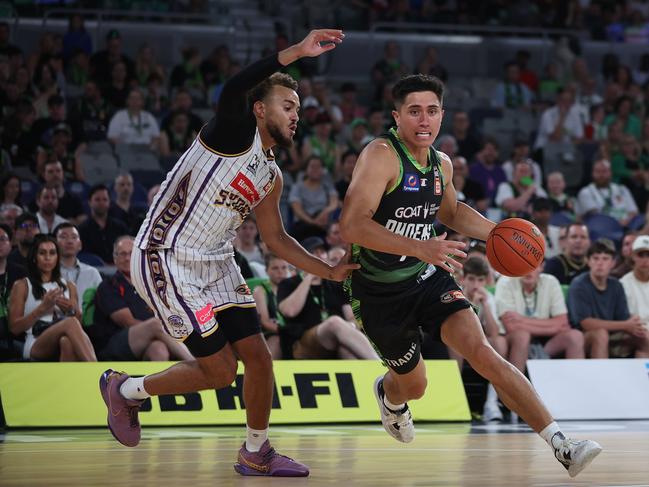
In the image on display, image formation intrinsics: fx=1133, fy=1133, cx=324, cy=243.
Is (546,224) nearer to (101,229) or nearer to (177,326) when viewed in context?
(101,229)

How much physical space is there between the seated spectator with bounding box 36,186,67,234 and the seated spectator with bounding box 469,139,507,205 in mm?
5687

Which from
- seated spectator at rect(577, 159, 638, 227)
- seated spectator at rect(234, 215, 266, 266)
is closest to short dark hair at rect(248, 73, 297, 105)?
seated spectator at rect(234, 215, 266, 266)

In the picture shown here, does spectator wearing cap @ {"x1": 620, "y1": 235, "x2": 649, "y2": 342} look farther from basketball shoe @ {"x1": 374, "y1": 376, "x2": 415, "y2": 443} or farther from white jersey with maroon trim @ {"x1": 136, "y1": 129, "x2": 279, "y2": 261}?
white jersey with maroon trim @ {"x1": 136, "y1": 129, "x2": 279, "y2": 261}

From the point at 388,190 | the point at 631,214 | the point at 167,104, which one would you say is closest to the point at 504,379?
the point at 388,190

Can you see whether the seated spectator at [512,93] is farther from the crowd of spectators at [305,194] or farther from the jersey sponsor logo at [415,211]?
the jersey sponsor logo at [415,211]

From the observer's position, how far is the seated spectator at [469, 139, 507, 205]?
1516 cm

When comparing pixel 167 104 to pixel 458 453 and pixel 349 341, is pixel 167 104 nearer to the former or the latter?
pixel 349 341

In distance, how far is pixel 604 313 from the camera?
1120 cm

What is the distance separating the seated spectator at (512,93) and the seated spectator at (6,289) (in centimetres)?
1040

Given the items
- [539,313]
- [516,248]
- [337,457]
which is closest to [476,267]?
[539,313]

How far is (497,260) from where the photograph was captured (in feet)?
20.1

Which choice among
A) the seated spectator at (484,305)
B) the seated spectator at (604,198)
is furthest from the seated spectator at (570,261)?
the seated spectator at (604,198)

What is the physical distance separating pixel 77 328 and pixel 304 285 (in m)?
2.21

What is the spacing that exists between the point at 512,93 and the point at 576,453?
13884 mm
